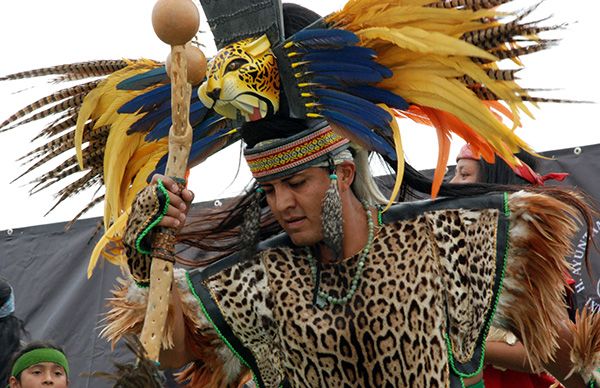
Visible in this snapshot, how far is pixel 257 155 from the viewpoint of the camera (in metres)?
3.62

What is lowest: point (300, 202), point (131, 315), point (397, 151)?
point (131, 315)

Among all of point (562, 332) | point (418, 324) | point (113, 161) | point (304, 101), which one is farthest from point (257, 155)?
point (562, 332)

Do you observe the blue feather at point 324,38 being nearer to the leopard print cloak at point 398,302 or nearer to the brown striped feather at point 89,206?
the leopard print cloak at point 398,302

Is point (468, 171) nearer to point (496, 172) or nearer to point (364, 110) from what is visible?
point (496, 172)

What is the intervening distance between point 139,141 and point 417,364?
1.13m

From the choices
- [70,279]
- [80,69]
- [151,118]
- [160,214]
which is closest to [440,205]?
[151,118]

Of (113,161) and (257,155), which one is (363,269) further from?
(113,161)

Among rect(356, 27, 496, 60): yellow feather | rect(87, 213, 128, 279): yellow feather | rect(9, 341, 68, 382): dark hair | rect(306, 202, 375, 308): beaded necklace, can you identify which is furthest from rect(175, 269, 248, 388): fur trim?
rect(9, 341, 68, 382): dark hair

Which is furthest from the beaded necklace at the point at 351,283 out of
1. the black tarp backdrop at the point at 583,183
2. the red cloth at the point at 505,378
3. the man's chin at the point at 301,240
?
the black tarp backdrop at the point at 583,183

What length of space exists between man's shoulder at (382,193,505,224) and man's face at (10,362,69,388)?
1.87m

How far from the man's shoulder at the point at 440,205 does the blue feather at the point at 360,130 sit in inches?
12.2

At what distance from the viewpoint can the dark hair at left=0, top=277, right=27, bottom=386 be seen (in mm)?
5215

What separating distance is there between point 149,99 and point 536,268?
4.44 feet

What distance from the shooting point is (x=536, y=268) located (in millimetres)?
3803
